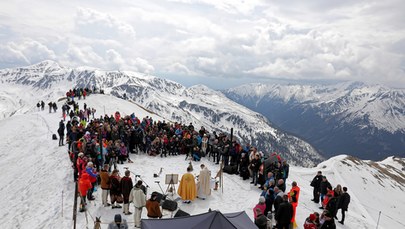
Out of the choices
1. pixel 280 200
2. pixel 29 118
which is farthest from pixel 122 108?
pixel 280 200

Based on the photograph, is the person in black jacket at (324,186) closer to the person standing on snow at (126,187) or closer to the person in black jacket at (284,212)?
the person in black jacket at (284,212)

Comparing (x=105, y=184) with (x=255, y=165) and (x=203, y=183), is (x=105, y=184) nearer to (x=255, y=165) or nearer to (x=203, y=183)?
(x=203, y=183)

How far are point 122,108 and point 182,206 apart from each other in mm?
53204

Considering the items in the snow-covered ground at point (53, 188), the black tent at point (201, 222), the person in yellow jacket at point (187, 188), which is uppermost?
the black tent at point (201, 222)

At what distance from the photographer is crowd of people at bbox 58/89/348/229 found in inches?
537

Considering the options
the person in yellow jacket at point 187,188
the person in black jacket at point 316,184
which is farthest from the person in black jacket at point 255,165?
the person in yellow jacket at point 187,188

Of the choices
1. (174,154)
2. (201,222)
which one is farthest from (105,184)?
(174,154)

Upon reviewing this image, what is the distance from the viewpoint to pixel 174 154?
27094mm

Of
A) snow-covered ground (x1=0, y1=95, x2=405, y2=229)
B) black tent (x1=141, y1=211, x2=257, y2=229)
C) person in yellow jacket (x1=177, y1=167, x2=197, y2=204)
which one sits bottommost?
snow-covered ground (x1=0, y1=95, x2=405, y2=229)

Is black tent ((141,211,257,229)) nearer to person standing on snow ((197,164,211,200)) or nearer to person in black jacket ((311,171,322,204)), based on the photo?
person standing on snow ((197,164,211,200))

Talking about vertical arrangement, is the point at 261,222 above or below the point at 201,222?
below

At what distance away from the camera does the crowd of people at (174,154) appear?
44.8ft

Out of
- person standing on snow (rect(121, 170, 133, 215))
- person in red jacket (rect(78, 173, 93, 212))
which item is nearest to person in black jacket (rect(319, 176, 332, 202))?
person standing on snow (rect(121, 170, 133, 215))

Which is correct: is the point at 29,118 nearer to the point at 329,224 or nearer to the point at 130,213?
the point at 130,213
